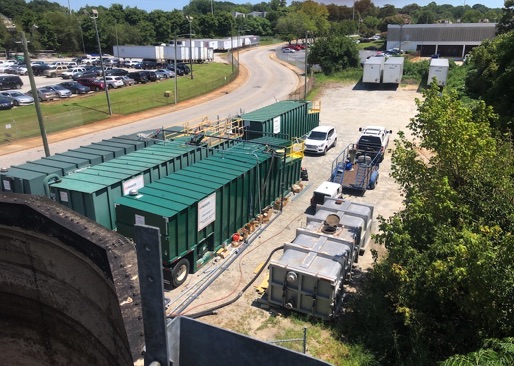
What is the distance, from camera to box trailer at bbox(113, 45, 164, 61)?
82312 millimetres

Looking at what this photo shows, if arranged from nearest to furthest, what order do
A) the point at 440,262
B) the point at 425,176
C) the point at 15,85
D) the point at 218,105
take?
the point at 440,262
the point at 425,176
the point at 218,105
the point at 15,85

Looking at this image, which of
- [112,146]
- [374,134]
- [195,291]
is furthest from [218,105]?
[195,291]

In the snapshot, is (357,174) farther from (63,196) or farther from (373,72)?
(373,72)

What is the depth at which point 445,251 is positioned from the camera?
10281 mm

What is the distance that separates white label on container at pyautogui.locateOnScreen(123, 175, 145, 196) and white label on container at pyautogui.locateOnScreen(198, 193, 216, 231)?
321 centimetres

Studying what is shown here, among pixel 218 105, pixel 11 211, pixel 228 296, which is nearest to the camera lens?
pixel 11 211

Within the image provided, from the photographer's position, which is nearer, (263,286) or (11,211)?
(11,211)

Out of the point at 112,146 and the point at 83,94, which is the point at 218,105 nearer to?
the point at 83,94

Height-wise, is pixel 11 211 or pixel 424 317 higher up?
pixel 11 211

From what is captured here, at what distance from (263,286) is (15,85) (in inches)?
2034

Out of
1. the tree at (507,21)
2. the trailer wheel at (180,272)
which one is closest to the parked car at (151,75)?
the trailer wheel at (180,272)

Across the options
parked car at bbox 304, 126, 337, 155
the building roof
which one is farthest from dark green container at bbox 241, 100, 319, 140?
the building roof

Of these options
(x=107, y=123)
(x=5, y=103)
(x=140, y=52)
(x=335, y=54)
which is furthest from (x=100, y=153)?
(x=140, y=52)

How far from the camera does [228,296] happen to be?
14.4m
